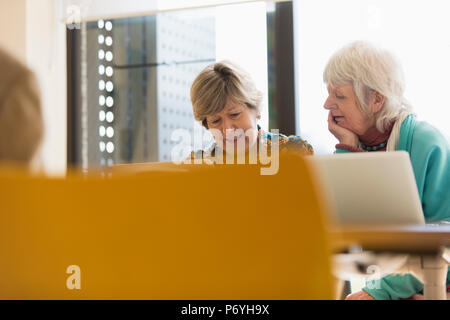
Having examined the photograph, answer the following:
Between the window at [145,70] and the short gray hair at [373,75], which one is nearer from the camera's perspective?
the short gray hair at [373,75]

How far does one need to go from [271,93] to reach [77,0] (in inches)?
61.1

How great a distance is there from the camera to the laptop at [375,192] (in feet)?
3.84

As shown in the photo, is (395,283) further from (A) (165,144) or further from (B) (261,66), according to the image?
(A) (165,144)

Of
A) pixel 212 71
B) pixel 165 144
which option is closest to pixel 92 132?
pixel 165 144

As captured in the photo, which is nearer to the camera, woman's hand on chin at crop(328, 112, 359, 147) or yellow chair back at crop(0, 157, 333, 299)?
yellow chair back at crop(0, 157, 333, 299)

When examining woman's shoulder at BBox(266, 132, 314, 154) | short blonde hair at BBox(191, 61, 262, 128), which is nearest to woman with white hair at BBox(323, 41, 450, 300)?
woman's shoulder at BBox(266, 132, 314, 154)

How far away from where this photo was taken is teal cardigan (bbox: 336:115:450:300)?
148 centimetres

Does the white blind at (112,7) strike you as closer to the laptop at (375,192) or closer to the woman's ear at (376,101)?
the woman's ear at (376,101)

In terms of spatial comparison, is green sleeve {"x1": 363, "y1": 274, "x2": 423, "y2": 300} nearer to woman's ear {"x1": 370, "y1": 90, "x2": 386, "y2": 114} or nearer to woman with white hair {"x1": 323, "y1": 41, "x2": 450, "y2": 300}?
woman with white hair {"x1": 323, "y1": 41, "x2": 450, "y2": 300}

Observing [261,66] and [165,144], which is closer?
[261,66]

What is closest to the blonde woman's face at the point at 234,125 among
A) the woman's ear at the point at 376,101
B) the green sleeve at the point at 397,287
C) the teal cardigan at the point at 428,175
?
the woman's ear at the point at 376,101

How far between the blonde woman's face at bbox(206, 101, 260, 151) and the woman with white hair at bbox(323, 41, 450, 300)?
34 cm
